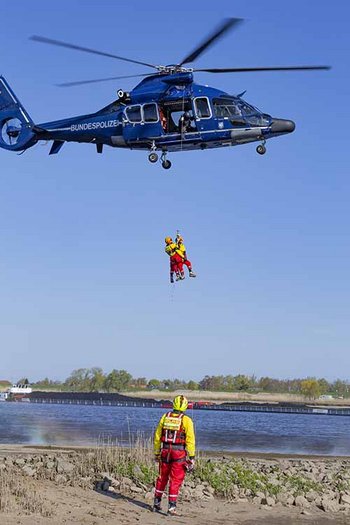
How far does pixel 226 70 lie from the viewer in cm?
2092

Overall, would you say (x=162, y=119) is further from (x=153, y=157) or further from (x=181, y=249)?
→ (x=181, y=249)

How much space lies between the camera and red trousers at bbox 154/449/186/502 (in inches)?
572

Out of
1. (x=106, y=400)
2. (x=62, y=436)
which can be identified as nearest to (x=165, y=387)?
(x=106, y=400)

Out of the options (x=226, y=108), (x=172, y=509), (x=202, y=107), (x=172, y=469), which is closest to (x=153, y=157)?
(x=202, y=107)

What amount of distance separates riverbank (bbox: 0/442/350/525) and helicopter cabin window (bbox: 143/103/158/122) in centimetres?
1013

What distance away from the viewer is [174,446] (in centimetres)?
1457

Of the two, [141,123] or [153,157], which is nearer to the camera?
[153,157]

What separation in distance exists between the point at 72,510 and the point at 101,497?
4.21 ft

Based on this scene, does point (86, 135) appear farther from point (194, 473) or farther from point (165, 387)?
point (165, 387)

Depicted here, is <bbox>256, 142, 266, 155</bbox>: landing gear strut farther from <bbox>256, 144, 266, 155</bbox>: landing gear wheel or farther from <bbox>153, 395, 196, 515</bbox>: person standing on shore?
<bbox>153, 395, 196, 515</bbox>: person standing on shore

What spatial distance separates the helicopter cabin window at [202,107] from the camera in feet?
76.6

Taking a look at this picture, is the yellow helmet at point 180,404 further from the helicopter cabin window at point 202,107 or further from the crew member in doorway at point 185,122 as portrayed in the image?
the helicopter cabin window at point 202,107

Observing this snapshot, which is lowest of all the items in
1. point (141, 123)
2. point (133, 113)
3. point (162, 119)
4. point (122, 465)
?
point (122, 465)

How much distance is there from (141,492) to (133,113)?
12336 mm
